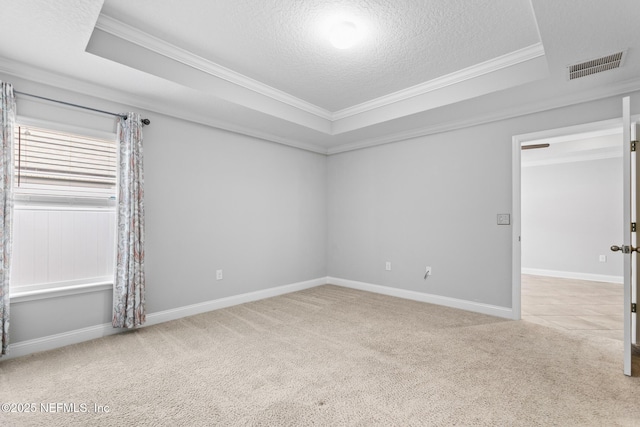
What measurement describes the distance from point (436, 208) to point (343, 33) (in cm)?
271

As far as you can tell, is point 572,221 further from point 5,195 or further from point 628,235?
point 5,195

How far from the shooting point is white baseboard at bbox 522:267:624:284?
5.76 metres

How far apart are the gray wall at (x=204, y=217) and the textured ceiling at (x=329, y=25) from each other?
112 cm

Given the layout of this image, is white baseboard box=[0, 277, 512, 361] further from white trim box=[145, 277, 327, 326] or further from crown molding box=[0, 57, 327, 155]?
crown molding box=[0, 57, 327, 155]

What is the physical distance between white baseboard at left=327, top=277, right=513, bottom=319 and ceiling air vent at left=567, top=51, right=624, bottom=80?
2.55 meters

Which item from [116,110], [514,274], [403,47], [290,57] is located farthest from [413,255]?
[116,110]

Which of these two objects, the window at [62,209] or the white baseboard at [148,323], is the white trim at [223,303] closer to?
the white baseboard at [148,323]

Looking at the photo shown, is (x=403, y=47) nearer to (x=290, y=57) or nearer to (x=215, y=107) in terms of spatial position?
(x=290, y=57)

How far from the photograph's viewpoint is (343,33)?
2.48 m

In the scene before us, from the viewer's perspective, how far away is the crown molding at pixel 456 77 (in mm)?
2868

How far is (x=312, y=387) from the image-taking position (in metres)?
2.12

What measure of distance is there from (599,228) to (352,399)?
6.60 metres

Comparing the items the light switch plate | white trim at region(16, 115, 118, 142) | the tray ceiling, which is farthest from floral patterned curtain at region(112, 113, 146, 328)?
the light switch plate

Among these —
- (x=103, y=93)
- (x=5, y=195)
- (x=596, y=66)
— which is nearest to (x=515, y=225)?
(x=596, y=66)
